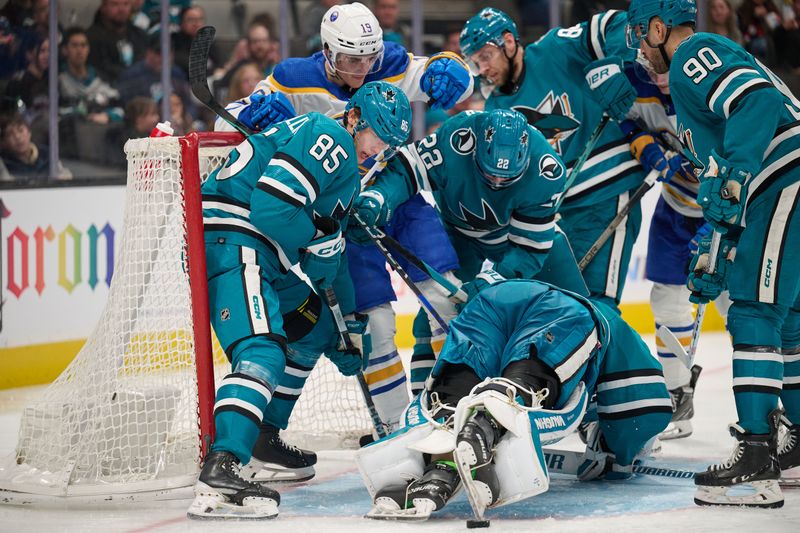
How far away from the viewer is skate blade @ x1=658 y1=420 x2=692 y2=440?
4.31 m

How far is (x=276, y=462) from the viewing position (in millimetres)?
3762

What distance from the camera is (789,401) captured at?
143 inches

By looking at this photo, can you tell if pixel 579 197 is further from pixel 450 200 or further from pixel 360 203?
pixel 360 203

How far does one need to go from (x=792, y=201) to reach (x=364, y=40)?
139 centimetres

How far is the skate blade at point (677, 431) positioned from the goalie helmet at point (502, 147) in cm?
110

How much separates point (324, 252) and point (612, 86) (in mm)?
1493

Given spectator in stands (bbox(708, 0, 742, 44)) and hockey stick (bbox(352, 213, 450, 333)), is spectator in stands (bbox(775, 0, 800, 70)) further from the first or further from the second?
hockey stick (bbox(352, 213, 450, 333))

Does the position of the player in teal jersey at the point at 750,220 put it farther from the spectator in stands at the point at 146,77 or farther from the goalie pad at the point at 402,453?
the spectator in stands at the point at 146,77

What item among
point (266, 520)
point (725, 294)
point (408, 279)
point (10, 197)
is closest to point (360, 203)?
point (408, 279)

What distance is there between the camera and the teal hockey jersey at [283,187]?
3.29 meters

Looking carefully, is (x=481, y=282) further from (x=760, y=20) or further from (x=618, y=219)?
(x=760, y=20)

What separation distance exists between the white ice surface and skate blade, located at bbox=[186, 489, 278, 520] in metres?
0.02

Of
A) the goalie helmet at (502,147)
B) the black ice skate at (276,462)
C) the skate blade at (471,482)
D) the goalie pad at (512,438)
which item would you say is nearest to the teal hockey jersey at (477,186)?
the goalie helmet at (502,147)

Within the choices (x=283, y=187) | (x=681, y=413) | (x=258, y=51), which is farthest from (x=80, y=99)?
(x=681, y=413)
